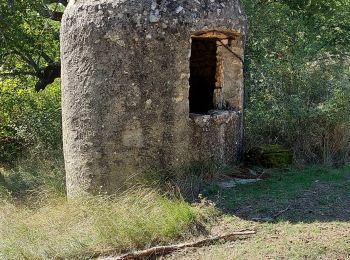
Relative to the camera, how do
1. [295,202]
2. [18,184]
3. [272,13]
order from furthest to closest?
[272,13], [18,184], [295,202]

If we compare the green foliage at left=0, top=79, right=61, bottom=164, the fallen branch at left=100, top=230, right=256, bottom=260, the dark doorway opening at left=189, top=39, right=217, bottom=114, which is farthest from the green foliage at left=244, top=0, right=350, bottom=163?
the green foliage at left=0, top=79, right=61, bottom=164

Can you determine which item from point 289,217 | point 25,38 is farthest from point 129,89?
point 25,38

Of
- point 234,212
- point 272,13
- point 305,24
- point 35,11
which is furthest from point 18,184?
point 305,24

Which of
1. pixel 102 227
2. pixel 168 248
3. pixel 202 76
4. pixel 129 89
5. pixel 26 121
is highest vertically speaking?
pixel 202 76

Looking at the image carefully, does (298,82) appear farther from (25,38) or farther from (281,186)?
(25,38)

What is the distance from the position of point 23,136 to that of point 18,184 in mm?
2254

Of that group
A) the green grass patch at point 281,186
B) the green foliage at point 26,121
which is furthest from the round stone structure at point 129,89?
the green foliage at point 26,121

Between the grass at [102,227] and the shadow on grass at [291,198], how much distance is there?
46 centimetres

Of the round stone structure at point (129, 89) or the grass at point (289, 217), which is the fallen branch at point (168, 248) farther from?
the round stone structure at point (129, 89)

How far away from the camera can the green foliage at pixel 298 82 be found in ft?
27.1

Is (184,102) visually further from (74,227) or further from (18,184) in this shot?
(18,184)

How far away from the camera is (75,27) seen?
633cm

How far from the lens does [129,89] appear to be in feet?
20.0

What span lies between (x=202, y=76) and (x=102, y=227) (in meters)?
4.28
